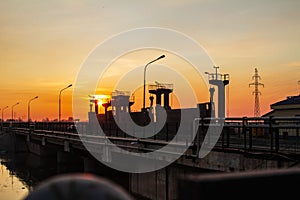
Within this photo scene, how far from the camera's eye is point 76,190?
2480 mm

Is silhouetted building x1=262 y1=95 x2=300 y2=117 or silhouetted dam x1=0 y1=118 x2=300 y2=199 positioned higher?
silhouetted building x1=262 y1=95 x2=300 y2=117

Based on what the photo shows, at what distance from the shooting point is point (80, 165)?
2010 inches

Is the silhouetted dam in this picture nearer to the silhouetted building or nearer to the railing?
the railing

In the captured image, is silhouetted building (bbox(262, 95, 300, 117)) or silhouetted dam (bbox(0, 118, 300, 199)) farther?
silhouetted building (bbox(262, 95, 300, 117))

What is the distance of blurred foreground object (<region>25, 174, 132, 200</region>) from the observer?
2465 mm

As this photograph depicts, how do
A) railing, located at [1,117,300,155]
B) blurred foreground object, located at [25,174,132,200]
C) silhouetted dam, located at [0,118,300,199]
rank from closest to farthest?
blurred foreground object, located at [25,174,132,200], silhouetted dam, located at [0,118,300,199], railing, located at [1,117,300,155]

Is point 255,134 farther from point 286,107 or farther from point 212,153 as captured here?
point 286,107

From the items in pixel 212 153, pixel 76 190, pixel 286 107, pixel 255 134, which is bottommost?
pixel 212 153

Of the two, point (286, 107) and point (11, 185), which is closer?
point (11, 185)

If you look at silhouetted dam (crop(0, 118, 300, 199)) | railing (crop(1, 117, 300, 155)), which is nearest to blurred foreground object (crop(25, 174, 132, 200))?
silhouetted dam (crop(0, 118, 300, 199))

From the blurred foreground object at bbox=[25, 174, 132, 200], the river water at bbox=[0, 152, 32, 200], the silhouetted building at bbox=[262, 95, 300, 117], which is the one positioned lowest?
the river water at bbox=[0, 152, 32, 200]

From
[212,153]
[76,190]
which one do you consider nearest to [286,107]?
[212,153]

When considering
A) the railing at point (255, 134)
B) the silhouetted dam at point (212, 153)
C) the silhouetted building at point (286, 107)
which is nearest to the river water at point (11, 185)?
the silhouetted dam at point (212, 153)

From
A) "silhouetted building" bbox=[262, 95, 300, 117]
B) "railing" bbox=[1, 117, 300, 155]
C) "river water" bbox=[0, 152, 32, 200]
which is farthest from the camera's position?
"silhouetted building" bbox=[262, 95, 300, 117]
